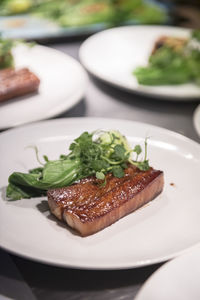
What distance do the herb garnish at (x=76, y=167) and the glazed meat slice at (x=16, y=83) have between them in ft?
2.49

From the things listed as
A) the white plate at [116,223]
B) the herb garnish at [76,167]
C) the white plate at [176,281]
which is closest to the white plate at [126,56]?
the white plate at [116,223]

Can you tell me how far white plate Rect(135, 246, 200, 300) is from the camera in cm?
132

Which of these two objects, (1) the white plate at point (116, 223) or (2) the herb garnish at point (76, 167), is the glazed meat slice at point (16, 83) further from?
(2) the herb garnish at point (76, 167)

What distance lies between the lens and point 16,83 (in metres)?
2.62

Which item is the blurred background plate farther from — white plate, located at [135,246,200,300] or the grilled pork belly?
white plate, located at [135,246,200,300]

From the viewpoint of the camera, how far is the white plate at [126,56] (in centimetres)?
279

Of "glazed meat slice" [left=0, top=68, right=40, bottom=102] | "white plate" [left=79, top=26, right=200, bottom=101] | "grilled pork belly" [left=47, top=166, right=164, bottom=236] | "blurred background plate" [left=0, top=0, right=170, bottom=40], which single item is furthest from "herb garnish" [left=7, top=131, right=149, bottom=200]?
"blurred background plate" [left=0, top=0, right=170, bottom=40]

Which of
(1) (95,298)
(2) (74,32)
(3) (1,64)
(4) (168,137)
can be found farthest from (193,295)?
(2) (74,32)

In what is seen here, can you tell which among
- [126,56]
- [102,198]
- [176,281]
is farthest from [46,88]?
[176,281]

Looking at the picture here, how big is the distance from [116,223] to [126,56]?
→ 184 centimetres

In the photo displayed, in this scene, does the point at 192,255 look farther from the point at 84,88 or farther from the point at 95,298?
the point at 84,88

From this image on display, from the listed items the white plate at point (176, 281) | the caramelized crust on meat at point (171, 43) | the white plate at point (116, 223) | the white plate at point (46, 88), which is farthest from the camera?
the caramelized crust on meat at point (171, 43)

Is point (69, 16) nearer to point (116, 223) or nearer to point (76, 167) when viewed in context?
point (76, 167)

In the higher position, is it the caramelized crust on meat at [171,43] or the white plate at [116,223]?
the white plate at [116,223]
